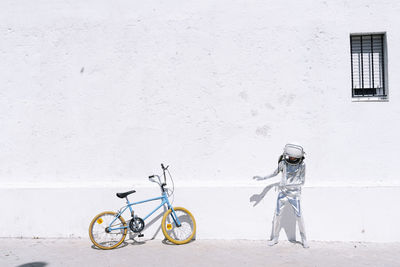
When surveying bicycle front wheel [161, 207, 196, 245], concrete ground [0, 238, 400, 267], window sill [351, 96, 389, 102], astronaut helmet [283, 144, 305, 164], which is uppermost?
window sill [351, 96, 389, 102]

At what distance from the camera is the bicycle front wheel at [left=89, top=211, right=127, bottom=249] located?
5.74m

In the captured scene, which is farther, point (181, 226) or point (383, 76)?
point (383, 76)

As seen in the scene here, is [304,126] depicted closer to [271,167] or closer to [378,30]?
[271,167]

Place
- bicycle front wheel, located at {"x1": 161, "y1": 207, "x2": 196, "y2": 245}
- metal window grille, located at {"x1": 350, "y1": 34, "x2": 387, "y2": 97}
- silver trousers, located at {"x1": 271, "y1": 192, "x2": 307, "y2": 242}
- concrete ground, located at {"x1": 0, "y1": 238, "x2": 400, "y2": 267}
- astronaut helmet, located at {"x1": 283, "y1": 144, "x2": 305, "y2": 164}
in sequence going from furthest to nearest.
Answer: metal window grille, located at {"x1": 350, "y1": 34, "x2": 387, "y2": 97} < bicycle front wheel, located at {"x1": 161, "y1": 207, "x2": 196, "y2": 245} < silver trousers, located at {"x1": 271, "y1": 192, "x2": 307, "y2": 242} < astronaut helmet, located at {"x1": 283, "y1": 144, "x2": 305, "y2": 164} < concrete ground, located at {"x1": 0, "y1": 238, "x2": 400, "y2": 267}

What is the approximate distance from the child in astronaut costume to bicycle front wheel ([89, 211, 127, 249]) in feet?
7.95

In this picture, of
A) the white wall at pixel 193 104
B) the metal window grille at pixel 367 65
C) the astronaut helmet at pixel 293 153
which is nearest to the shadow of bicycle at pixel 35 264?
the white wall at pixel 193 104

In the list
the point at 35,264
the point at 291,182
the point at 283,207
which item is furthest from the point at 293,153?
the point at 35,264

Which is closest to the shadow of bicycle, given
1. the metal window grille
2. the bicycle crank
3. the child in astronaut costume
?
the bicycle crank

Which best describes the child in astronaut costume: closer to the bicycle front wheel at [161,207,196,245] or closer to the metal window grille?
the bicycle front wheel at [161,207,196,245]

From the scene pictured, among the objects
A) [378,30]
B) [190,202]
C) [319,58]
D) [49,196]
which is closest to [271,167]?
[190,202]

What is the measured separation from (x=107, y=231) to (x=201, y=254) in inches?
60.7

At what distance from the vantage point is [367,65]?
6.21 meters

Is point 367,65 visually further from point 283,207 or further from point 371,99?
point 283,207

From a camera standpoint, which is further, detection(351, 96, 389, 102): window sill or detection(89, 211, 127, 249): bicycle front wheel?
detection(351, 96, 389, 102): window sill
